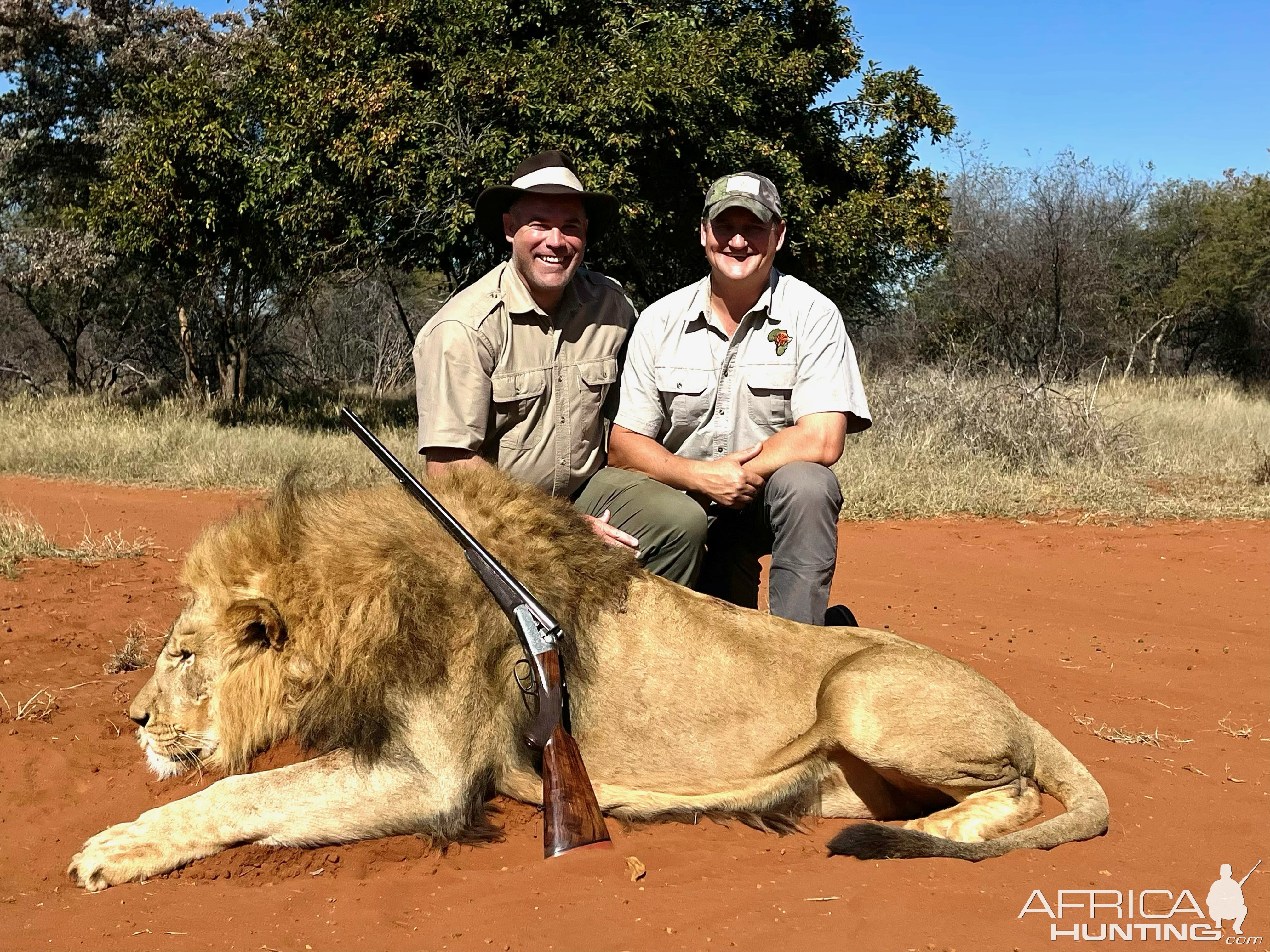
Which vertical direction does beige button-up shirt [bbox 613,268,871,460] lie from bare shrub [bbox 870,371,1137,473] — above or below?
above

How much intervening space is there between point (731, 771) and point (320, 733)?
1295 mm

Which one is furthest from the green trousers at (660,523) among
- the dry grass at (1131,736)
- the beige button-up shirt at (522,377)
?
the dry grass at (1131,736)

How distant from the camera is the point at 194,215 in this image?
14250mm

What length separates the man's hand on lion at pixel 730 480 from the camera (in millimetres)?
4680

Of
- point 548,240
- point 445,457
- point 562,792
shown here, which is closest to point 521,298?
point 548,240

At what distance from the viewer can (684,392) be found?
498 centimetres

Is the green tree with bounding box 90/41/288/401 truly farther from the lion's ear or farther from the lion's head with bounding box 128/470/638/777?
the lion's ear

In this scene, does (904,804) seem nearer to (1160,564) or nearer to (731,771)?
(731,771)

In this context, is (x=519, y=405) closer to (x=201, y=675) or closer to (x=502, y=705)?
(x=502, y=705)

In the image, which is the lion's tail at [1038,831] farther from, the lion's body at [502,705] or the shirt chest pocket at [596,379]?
the shirt chest pocket at [596,379]

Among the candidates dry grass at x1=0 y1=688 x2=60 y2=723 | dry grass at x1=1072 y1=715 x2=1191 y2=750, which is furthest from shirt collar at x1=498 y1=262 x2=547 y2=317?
dry grass at x1=1072 y1=715 x2=1191 y2=750

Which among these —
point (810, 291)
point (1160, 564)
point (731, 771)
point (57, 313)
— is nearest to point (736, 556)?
point (810, 291)

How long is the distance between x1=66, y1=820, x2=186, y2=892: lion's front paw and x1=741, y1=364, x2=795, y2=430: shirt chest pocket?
2911mm

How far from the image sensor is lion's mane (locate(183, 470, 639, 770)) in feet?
10.9
